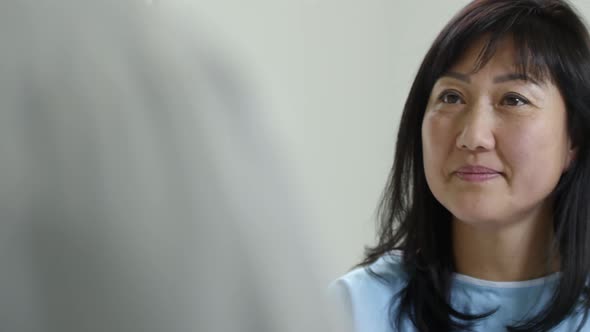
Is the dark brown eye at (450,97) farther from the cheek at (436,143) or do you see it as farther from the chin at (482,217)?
the chin at (482,217)

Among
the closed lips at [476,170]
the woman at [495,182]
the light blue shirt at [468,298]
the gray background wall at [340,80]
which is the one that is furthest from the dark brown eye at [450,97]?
the gray background wall at [340,80]

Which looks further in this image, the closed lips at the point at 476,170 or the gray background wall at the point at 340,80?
the gray background wall at the point at 340,80

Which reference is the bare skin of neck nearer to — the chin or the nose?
the chin

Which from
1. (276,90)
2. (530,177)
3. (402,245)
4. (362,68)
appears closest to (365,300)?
(402,245)

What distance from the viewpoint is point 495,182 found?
3.41ft

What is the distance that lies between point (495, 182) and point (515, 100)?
12 cm

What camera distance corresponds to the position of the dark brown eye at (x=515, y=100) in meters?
1.04

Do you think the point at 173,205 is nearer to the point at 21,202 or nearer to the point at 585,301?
the point at 21,202

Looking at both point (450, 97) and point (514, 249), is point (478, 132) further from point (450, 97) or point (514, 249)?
point (514, 249)

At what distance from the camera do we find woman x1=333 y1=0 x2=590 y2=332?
1039 mm

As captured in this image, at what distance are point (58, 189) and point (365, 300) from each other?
1009mm

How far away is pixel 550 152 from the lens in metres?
1.05

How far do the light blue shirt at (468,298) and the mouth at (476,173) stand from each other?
0.19 m

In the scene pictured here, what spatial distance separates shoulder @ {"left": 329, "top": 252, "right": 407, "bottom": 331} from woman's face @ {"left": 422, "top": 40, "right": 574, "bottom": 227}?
20 cm
